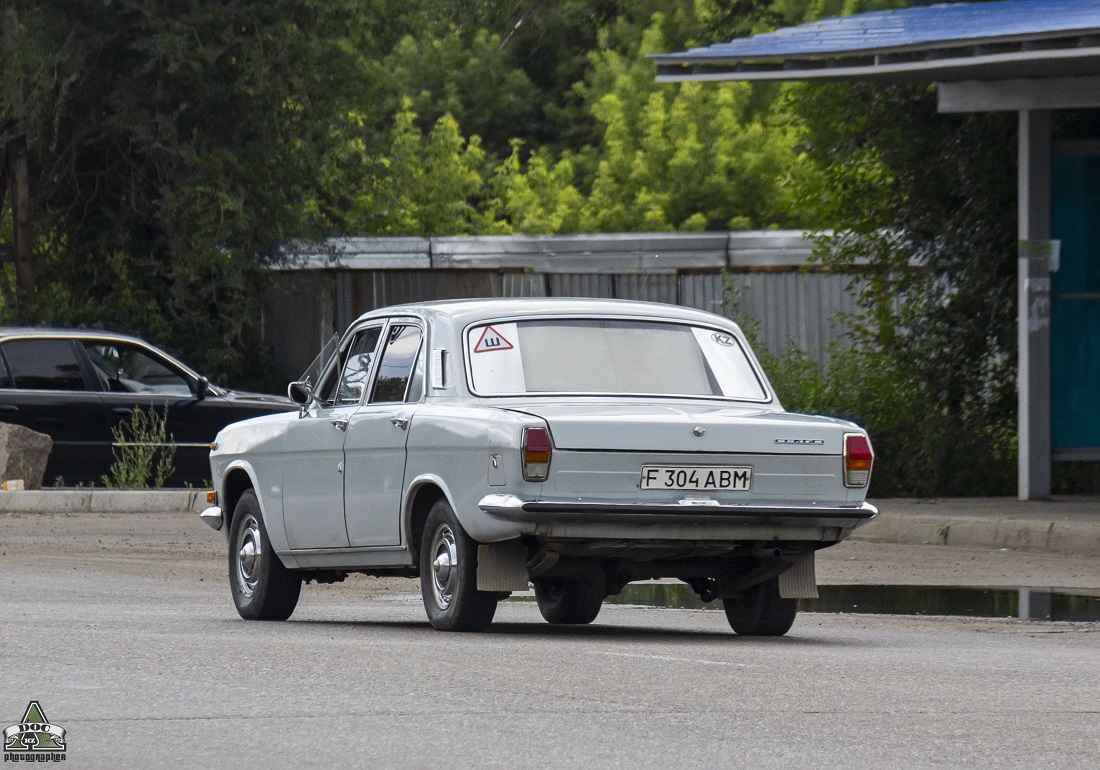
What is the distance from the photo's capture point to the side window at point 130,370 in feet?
68.9

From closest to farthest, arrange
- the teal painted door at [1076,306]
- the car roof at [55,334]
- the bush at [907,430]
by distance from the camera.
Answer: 1. the teal painted door at [1076,306]
2. the bush at [907,430]
3. the car roof at [55,334]

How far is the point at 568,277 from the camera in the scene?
29.0 metres

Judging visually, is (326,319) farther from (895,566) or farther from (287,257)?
(895,566)

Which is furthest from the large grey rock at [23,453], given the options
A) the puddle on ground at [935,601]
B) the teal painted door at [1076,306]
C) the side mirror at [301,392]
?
the teal painted door at [1076,306]

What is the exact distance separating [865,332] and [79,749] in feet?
51.9

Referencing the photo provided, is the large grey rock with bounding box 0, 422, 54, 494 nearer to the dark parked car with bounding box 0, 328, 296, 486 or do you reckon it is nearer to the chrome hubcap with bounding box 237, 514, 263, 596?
the dark parked car with bounding box 0, 328, 296, 486

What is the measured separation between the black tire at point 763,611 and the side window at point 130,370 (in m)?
11.4

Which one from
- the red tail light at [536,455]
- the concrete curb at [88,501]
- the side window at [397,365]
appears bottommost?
Result: the concrete curb at [88,501]

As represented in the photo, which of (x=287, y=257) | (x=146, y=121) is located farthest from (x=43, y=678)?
(x=287, y=257)

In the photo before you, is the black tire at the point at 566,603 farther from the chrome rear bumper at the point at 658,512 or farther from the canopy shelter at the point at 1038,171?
the canopy shelter at the point at 1038,171

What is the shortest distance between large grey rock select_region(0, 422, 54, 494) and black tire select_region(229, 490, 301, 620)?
8.27m

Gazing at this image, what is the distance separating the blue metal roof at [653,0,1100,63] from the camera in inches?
655

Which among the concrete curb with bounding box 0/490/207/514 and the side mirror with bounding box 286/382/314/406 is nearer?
the side mirror with bounding box 286/382/314/406

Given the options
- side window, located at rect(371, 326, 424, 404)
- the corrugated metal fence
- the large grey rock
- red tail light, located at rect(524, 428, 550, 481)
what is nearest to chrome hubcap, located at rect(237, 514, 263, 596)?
side window, located at rect(371, 326, 424, 404)
